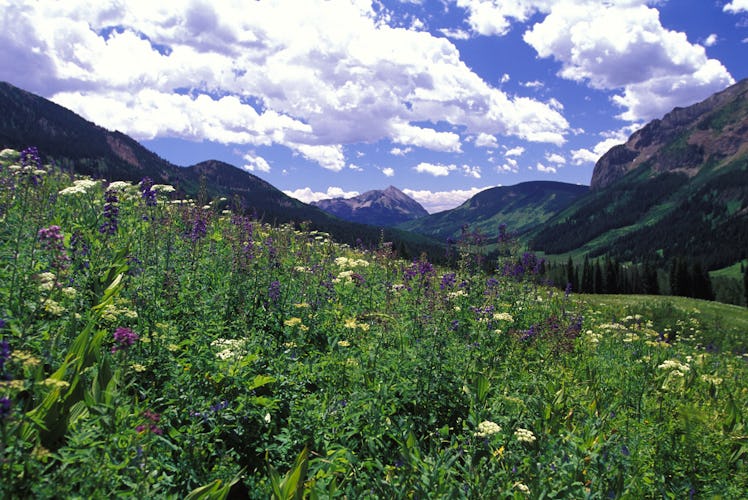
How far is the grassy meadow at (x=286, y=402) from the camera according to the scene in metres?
3.32

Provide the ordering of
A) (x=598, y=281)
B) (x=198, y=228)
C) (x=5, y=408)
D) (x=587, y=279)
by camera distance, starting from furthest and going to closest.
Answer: (x=598, y=281), (x=587, y=279), (x=198, y=228), (x=5, y=408)

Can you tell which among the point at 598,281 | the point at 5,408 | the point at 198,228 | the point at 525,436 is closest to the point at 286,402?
the point at 525,436

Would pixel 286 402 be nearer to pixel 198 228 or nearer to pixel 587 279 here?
pixel 198 228

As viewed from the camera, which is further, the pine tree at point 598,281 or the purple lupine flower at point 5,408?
the pine tree at point 598,281

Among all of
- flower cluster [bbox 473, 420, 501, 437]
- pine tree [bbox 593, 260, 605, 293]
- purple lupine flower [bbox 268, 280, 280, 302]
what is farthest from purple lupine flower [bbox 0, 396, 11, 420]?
pine tree [bbox 593, 260, 605, 293]

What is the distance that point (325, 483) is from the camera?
3.70m

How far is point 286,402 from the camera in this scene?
15.7ft

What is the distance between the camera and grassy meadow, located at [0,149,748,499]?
3316 millimetres

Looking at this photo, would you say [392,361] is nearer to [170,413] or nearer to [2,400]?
[170,413]

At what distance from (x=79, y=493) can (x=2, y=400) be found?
974mm

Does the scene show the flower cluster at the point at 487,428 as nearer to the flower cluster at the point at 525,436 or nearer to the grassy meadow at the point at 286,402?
the grassy meadow at the point at 286,402

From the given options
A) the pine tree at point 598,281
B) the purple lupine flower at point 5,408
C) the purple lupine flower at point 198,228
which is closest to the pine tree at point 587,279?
the pine tree at point 598,281

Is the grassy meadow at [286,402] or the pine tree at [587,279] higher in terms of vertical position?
the grassy meadow at [286,402]

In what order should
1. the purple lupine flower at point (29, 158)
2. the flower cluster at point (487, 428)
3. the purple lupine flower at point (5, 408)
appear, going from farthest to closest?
1. the purple lupine flower at point (29, 158)
2. the flower cluster at point (487, 428)
3. the purple lupine flower at point (5, 408)
